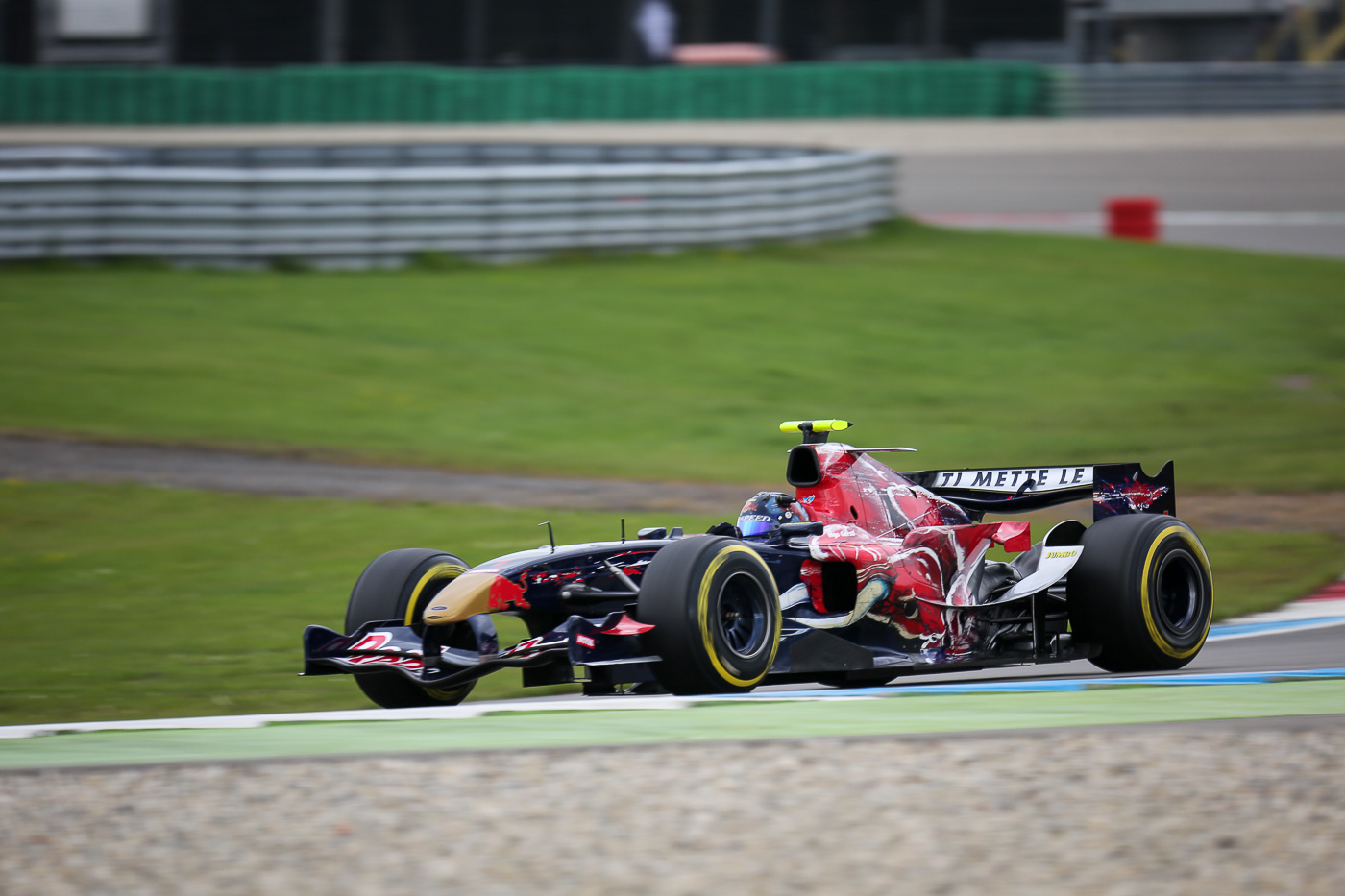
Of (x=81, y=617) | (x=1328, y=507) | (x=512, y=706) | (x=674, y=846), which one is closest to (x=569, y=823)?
(x=674, y=846)

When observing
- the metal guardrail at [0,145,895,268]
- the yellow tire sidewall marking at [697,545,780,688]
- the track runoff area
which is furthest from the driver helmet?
the metal guardrail at [0,145,895,268]

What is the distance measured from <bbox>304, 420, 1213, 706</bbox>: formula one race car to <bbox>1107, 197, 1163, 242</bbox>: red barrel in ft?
57.2

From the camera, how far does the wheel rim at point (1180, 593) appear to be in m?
8.37

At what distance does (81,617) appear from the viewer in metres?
9.71

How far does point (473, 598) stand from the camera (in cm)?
706

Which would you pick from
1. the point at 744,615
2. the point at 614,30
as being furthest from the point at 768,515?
the point at 614,30

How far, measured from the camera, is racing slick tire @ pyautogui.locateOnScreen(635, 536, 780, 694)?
264 inches

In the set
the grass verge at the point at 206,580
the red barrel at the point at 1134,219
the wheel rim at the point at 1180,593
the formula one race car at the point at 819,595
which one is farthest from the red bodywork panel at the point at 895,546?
the red barrel at the point at 1134,219

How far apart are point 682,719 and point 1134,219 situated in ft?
68.0

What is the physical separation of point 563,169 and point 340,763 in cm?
1525

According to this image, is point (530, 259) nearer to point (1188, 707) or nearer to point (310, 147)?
point (310, 147)

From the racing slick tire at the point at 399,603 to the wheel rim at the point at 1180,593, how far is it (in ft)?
11.0

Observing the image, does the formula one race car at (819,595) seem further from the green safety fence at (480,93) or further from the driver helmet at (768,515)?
the green safety fence at (480,93)

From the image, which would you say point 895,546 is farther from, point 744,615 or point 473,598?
point 473,598
